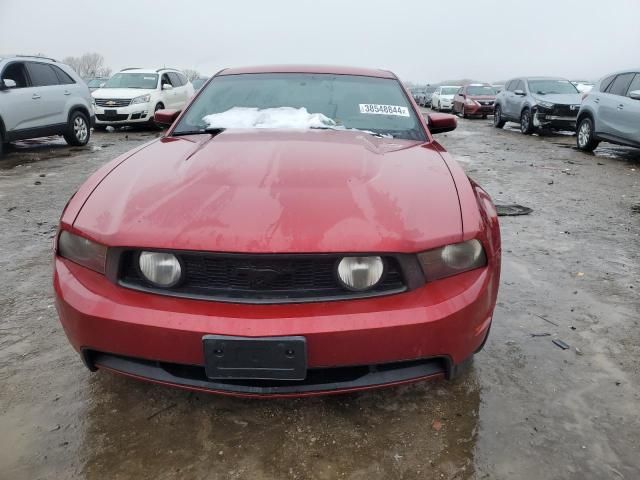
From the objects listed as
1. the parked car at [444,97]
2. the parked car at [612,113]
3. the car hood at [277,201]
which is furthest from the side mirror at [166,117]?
the parked car at [444,97]

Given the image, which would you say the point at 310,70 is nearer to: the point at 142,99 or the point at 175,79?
the point at 142,99

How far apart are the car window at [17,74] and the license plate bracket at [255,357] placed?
8694 mm

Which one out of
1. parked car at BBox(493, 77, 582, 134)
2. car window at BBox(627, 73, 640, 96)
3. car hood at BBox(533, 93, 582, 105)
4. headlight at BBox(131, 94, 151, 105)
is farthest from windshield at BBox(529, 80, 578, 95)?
headlight at BBox(131, 94, 151, 105)

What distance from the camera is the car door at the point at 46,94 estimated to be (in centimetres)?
868

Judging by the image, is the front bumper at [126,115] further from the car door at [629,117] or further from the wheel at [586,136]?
the car door at [629,117]

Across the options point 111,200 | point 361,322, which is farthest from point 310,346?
point 111,200

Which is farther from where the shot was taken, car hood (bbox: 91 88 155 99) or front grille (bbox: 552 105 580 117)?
car hood (bbox: 91 88 155 99)

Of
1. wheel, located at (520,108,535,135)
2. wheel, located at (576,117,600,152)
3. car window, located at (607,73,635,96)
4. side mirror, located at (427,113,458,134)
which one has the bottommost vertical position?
wheel, located at (520,108,535,135)

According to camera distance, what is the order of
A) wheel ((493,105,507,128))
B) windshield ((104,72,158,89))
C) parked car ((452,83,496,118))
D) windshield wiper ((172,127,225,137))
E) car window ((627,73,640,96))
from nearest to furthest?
windshield wiper ((172,127,225,137)) → car window ((627,73,640,96)) → windshield ((104,72,158,89)) → wheel ((493,105,507,128)) → parked car ((452,83,496,118))

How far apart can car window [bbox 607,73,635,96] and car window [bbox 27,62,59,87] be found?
10.2m

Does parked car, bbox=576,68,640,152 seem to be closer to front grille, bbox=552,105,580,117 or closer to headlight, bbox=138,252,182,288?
front grille, bbox=552,105,580,117

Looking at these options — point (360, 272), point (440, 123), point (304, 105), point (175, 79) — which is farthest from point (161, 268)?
point (175, 79)

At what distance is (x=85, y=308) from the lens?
170 centimetres

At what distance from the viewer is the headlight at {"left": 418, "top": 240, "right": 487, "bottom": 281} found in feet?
5.61
